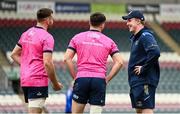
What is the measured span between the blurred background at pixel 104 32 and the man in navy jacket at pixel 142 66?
8.03 m

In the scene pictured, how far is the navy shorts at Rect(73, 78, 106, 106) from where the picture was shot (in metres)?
6.89

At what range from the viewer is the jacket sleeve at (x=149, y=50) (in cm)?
671

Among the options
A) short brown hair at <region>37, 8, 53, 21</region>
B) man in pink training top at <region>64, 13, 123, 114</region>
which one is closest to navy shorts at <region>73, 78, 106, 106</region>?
man in pink training top at <region>64, 13, 123, 114</region>

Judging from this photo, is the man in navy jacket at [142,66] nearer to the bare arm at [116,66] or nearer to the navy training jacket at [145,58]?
the navy training jacket at [145,58]

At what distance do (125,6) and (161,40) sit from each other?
2.22 metres

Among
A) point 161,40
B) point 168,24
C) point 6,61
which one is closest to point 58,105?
point 6,61

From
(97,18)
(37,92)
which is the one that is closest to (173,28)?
(97,18)

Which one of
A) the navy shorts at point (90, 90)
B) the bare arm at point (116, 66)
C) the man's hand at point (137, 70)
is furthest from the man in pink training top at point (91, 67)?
the man's hand at point (137, 70)

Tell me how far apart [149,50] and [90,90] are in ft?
3.21

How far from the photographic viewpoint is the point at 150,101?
684cm

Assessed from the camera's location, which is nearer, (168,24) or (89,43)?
(89,43)

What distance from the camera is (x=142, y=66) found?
6781 mm

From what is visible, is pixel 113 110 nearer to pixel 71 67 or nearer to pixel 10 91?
pixel 10 91

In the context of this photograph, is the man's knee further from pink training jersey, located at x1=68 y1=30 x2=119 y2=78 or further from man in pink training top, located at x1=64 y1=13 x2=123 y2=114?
pink training jersey, located at x1=68 y1=30 x2=119 y2=78
